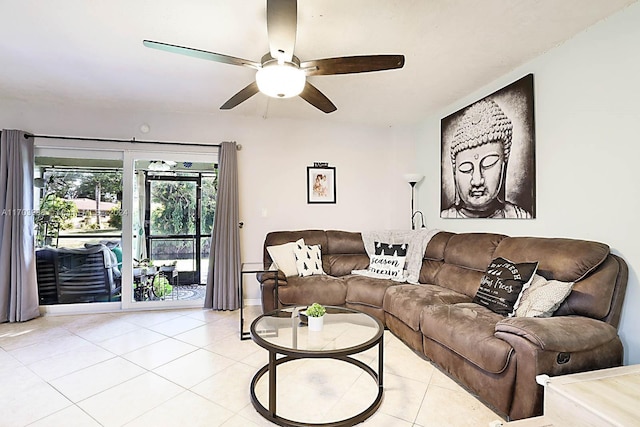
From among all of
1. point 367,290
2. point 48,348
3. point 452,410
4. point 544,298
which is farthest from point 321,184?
point 48,348

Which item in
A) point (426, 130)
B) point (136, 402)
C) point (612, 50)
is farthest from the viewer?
point (426, 130)

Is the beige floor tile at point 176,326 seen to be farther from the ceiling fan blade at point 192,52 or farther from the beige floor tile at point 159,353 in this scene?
the ceiling fan blade at point 192,52

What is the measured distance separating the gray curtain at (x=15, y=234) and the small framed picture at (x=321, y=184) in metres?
3.32

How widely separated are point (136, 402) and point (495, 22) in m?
3.46

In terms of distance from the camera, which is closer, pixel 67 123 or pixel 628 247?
pixel 628 247

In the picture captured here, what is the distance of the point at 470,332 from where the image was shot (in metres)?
2.07

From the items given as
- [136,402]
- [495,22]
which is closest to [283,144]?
[495,22]

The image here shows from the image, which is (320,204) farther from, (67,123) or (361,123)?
(67,123)

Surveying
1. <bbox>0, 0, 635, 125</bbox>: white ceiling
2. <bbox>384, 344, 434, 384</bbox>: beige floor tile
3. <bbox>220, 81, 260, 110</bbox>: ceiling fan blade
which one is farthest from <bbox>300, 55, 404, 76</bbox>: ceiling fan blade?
<bbox>384, 344, 434, 384</bbox>: beige floor tile

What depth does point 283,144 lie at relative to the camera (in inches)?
175

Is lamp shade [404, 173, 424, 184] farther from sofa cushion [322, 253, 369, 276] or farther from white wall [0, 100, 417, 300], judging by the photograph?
sofa cushion [322, 253, 369, 276]

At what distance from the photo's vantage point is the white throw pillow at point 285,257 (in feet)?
12.1

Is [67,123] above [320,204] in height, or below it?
above

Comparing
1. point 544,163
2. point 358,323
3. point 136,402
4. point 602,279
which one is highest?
point 544,163
